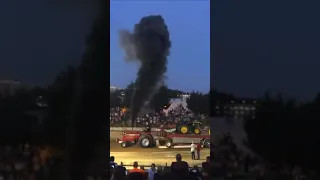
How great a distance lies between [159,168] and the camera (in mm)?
4824

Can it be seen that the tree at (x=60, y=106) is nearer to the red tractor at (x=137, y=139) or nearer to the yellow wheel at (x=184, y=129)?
the red tractor at (x=137, y=139)

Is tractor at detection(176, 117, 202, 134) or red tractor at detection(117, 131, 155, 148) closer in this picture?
red tractor at detection(117, 131, 155, 148)

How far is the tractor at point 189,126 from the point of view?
17.5 feet

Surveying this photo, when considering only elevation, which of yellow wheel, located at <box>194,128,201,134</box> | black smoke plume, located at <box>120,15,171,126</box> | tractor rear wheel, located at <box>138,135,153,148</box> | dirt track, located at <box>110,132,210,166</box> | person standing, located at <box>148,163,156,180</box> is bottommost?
person standing, located at <box>148,163,156,180</box>

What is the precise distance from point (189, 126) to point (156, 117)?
1.35 feet

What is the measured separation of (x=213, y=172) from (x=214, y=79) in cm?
97

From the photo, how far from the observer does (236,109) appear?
4699mm

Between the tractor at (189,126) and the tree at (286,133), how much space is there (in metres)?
0.89

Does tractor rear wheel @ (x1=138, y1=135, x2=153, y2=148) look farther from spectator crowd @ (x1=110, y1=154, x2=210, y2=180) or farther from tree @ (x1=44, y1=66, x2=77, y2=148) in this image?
tree @ (x1=44, y1=66, x2=77, y2=148)

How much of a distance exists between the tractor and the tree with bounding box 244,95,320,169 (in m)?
0.89

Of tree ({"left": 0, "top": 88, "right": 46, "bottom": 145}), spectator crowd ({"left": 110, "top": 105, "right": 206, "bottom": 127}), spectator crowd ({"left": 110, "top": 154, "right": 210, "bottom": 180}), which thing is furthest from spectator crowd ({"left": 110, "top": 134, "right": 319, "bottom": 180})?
tree ({"left": 0, "top": 88, "right": 46, "bottom": 145})

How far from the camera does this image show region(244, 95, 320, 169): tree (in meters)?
4.43

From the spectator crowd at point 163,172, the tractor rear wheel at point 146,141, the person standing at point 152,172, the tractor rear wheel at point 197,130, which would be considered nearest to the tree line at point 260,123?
the spectator crowd at point 163,172

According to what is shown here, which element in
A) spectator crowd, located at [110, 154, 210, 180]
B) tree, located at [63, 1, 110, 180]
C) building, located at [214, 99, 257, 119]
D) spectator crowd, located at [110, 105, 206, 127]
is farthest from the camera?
spectator crowd, located at [110, 105, 206, 127]
